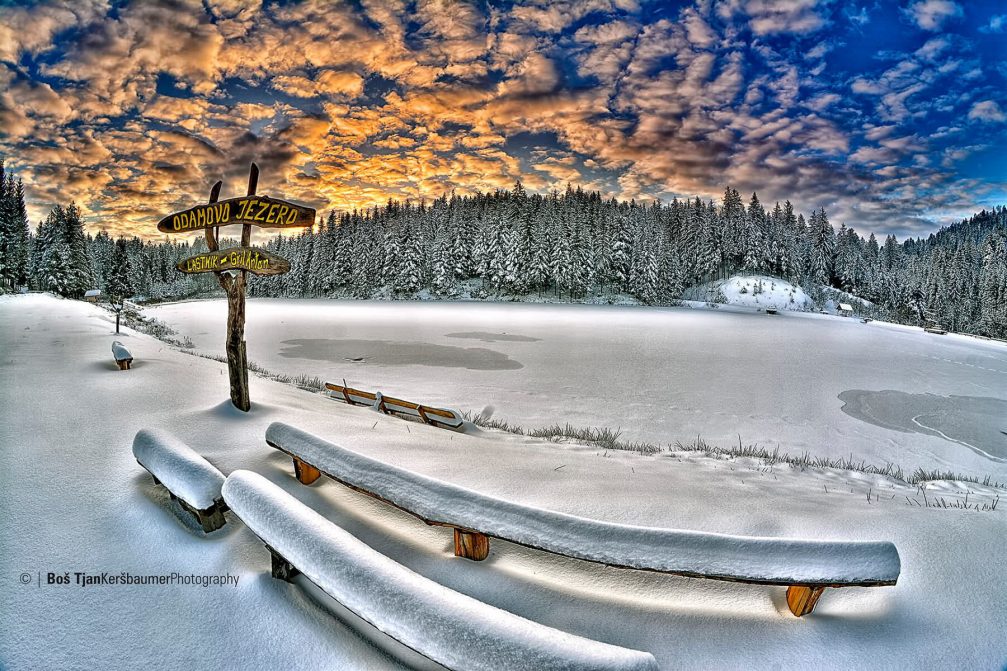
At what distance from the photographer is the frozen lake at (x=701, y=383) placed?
9.23 m

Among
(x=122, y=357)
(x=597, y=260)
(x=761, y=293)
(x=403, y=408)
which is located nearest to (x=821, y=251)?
(x=761, y=293)

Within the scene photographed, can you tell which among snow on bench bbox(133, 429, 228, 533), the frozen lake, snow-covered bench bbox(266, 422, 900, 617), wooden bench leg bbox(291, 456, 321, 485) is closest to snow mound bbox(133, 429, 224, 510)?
snow on bench bbox(133, 429, 228, 533)

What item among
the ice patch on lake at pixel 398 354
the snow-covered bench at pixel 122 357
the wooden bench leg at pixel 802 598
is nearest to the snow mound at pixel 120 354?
the snow-covered bench at pixel 122 357

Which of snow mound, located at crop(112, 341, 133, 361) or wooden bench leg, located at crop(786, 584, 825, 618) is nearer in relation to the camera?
wooden bench leg, located at crop(786, 584, 825, 618)

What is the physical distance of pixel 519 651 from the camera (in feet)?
5.76

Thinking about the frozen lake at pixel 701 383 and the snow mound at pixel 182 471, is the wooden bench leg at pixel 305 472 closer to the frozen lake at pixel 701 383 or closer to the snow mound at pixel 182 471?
the snow mound at pixel 182 471

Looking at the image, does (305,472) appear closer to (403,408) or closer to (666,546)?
(666,546)

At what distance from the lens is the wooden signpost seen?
250 inches

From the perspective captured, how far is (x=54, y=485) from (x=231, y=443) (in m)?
1.52

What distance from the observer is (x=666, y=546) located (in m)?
2.55

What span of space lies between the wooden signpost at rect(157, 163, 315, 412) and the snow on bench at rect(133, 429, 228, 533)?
3.07 m

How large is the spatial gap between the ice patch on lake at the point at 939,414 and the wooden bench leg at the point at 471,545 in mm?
11273

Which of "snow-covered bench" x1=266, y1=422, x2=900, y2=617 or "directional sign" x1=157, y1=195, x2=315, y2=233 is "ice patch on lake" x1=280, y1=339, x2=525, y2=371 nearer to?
"directional sign" x1=157, y1=195, x2=315, y2=233

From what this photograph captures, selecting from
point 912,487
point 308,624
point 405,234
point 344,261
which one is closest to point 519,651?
point 308,624
